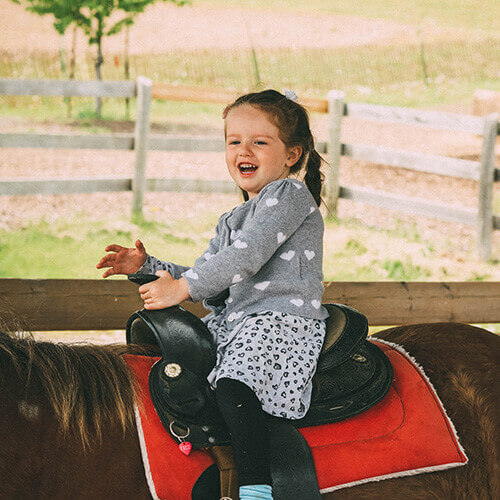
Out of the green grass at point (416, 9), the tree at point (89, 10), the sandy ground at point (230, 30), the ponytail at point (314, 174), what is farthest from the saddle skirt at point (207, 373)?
the green grass at point (416, 9)

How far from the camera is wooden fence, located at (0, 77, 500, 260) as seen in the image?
6.11 metres

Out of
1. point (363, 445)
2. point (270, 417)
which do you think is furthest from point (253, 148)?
point (363, 445)

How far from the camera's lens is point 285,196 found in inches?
64.6

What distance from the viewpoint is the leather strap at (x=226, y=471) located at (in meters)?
1.35

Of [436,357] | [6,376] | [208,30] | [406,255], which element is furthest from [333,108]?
[6,376]

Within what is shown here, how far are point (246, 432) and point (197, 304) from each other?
1.25 metres

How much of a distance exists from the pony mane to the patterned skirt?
0.22 meters

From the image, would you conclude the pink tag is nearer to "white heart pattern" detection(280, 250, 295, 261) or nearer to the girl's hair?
"white heart pattern" detection(280, 250, 295, 261)

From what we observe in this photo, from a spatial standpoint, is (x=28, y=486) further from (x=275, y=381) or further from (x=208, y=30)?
(x=208, y=30)

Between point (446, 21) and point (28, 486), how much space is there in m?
12.1

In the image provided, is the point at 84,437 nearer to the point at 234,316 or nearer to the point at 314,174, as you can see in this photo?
the point at 234,316

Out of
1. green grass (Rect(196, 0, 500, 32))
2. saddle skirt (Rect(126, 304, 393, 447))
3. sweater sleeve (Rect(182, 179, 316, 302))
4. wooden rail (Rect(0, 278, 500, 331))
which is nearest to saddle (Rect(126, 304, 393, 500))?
saddle skirt (Rect(126, 304, 393, 447))

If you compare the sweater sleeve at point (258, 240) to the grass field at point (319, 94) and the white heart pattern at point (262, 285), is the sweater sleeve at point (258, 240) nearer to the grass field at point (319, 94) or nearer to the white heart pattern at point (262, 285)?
the white heart pattern at point (262, 285)

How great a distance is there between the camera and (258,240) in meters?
1.55
